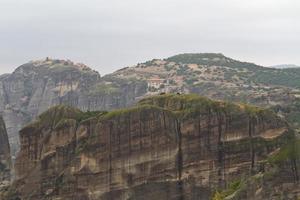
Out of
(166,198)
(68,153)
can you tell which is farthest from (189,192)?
(68,153)

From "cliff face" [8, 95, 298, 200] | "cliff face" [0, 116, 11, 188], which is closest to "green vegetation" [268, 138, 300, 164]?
"cliff face" [8, 95, 298, 200]

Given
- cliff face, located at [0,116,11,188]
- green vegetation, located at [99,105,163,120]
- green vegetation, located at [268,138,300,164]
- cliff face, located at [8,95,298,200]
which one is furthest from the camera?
cliff face, located at [0,116,11,188]

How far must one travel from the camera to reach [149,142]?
254ft

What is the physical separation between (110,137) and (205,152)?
11370 millimetres

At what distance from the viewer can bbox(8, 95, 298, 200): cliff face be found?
250 ft

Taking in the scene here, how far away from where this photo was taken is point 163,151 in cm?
7706

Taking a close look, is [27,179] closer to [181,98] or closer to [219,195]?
[181,98]

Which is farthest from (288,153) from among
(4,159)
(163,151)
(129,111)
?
(4,159)

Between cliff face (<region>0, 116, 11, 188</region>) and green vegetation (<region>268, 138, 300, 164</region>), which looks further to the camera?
cliff face (<region>0, 116, 11, 188</region>)

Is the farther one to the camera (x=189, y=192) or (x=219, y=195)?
(x=189, y=192)

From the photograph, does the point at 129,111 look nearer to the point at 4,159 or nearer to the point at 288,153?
the point at 288,153

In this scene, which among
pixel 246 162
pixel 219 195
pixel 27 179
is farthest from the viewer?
pixel 27 179

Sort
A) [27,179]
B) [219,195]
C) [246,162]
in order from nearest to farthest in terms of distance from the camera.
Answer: [219,195] → [246,162] → [27,179]

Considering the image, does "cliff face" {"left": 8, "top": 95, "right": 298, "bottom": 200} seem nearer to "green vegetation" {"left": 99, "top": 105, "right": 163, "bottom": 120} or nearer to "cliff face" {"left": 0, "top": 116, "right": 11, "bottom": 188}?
"green vegetation" {"left": 99, "top": 105, "right": 163, "bottom": 120}
